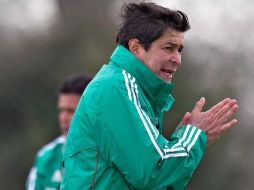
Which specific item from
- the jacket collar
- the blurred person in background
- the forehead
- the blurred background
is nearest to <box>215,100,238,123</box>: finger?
the jacket collar

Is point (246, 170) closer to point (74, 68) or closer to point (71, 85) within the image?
point (74, 68)

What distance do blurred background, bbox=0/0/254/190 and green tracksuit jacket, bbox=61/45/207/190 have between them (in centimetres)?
557

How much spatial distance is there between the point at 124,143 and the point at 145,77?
0.37 m

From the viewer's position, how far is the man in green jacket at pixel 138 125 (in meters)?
4.12

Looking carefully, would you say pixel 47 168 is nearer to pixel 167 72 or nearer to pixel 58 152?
pixel 58 152

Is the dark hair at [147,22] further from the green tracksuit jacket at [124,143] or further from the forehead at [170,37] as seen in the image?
the green tracksuit jacket at [124,143]

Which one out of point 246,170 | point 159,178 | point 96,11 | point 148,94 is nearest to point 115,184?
point 159,178

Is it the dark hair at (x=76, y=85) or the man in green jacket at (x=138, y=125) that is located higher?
the man in green jacket at (x=138, y=125)

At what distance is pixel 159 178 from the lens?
4.14 metres

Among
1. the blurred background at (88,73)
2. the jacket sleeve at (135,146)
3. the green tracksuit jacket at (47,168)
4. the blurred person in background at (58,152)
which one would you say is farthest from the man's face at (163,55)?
the blurred background at (88,73)

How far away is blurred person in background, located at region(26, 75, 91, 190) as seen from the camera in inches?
263

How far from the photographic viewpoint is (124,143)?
4.11 metres

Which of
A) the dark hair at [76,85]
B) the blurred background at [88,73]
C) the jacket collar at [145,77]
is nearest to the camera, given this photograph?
the jacket collar at [145,77]

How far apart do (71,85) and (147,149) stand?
2.66 meters
